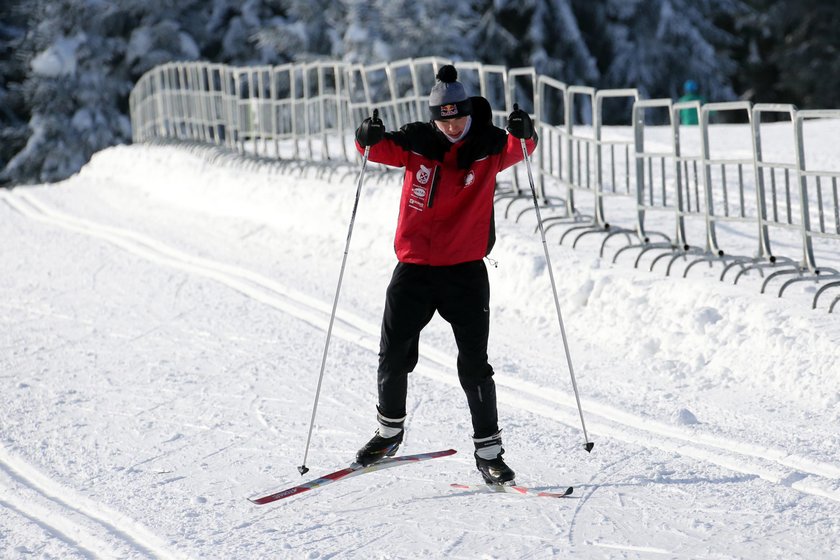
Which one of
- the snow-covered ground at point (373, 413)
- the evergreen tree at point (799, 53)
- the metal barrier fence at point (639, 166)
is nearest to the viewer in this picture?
the snow-covered ground at point (373, 413)

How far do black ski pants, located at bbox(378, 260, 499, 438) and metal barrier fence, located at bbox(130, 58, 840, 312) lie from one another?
314 cm

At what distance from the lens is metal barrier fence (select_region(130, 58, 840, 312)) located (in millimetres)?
8883

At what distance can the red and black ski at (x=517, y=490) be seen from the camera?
5613mm

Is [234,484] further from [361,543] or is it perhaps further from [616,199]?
[616,199]

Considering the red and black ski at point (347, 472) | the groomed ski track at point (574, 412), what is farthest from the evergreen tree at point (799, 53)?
the red and black ski at point (347, 472)

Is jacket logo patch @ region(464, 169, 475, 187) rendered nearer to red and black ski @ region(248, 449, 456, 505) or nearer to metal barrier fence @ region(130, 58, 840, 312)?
red and black ski @ region(248, 449, 456, 505)

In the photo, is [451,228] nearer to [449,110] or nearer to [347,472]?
[449,110]

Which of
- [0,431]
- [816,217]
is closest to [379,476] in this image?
[0,431]

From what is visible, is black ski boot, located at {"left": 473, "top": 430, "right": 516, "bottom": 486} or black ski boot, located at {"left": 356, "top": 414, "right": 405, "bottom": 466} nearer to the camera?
black ski boot, located at {"left": 473, "top": 430, "right": 516, "bottom": 486}

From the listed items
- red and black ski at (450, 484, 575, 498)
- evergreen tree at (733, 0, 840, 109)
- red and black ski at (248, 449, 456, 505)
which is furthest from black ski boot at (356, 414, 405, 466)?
evergreen tree at (733, 0, 840, 109)

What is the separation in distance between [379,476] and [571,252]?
459 cm

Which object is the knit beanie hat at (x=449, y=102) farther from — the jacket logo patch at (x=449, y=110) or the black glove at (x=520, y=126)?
the black glove at (x=520, y=126)

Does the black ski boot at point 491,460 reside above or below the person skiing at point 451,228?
below

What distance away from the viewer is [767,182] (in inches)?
555
